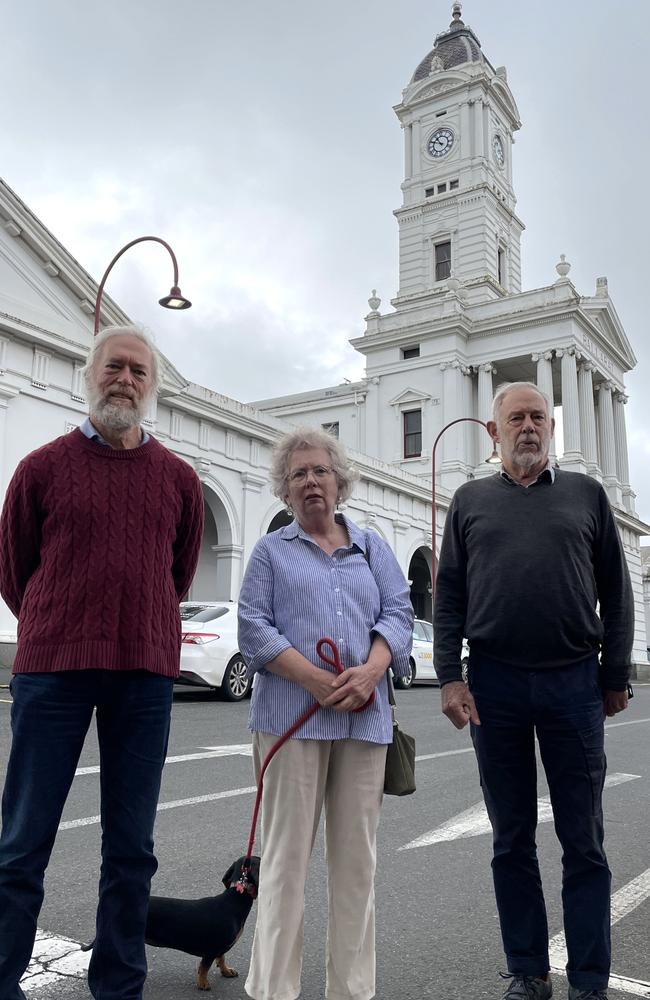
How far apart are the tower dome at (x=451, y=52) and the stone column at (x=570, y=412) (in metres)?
23.1

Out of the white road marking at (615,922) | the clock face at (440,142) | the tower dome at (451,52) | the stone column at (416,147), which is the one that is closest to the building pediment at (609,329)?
the clock face at (440,142)

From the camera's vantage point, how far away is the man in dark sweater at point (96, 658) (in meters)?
2.77

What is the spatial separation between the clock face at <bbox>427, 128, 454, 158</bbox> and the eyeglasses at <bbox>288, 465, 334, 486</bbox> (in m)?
55.1

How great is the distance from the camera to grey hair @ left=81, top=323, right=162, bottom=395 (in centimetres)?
314

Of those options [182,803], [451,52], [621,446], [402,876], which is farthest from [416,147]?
[402,876]

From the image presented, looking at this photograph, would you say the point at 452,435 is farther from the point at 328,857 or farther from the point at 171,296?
the point at 328,857

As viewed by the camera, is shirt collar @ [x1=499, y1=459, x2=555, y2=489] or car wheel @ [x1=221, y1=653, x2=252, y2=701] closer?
shirt collar @ [x1=499, y1=459, x2=555, y2=489]

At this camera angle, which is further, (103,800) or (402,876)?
(402,876)

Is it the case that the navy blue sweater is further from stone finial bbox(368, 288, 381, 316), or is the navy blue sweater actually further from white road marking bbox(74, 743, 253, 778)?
stone finial bbox(368, 288, 381, 316)

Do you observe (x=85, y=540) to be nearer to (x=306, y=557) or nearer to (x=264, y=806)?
(x=306, y=557)

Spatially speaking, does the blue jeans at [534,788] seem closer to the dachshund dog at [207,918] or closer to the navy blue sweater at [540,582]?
the navy blue sweater at [540,582]

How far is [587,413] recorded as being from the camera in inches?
1833

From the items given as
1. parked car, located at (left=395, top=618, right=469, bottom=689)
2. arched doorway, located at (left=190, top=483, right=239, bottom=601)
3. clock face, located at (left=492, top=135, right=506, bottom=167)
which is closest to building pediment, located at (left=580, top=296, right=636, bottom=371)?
clock face, located at (left=492, top=135, right=506, bottom=167)

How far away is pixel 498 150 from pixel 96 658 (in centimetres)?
5814
